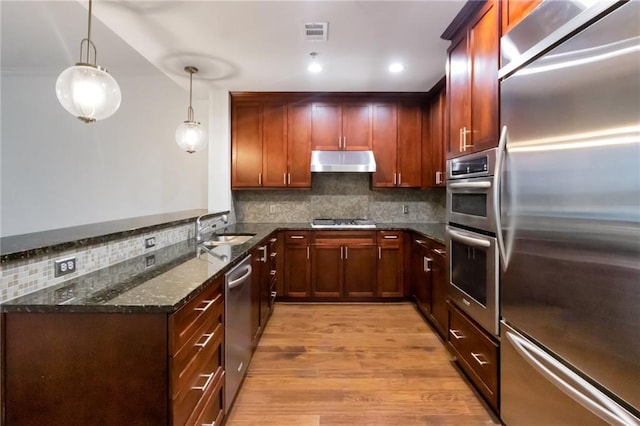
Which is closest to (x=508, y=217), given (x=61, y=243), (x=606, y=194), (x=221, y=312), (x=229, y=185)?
(x=606, y=194)

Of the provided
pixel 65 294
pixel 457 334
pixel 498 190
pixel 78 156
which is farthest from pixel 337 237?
pixel 78 156

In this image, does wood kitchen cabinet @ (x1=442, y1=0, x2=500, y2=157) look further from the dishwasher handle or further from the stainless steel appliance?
the dishwasher handle

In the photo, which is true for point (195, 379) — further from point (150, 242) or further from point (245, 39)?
point (245, 39)

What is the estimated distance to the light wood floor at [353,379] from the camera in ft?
6.28

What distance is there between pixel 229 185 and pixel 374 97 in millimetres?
2181

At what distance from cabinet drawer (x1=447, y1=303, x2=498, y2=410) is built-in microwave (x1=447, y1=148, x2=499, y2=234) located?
681 millimetres

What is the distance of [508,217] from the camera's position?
1614 mm

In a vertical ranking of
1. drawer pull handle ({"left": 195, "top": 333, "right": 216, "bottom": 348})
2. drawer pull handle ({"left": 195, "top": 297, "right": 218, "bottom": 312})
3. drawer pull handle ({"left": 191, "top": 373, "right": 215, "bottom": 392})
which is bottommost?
drawer pull handle ({"left": 191, "top": 373, "right": 215, "bottom": 392})

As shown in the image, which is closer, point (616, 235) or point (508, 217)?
point (616, 235)

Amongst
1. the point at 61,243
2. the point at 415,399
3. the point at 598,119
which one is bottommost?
the point at 415,399

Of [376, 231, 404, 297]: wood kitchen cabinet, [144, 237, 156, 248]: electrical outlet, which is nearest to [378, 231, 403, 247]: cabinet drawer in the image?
[376, 231, 404, 297]: wood kitchen cabinet

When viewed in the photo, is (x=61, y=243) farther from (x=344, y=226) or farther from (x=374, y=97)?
(x=374, y=97)

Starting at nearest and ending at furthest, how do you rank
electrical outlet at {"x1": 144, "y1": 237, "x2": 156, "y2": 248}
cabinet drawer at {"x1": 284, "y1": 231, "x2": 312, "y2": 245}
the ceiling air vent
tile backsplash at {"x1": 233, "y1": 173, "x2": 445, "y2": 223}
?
electrical outlet at {"x1": 144, "y1": 237, "x2": 156, "y2": 248}, the ceiling air vent, cabinet drawer at {"x1": 284, "y1": 231, "x2": 312, "y2": 245}, tile backsplash at {"x1": 233, "y1": 173, "x2": 445, "y2": 223}

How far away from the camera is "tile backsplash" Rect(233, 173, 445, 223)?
4.43 m
